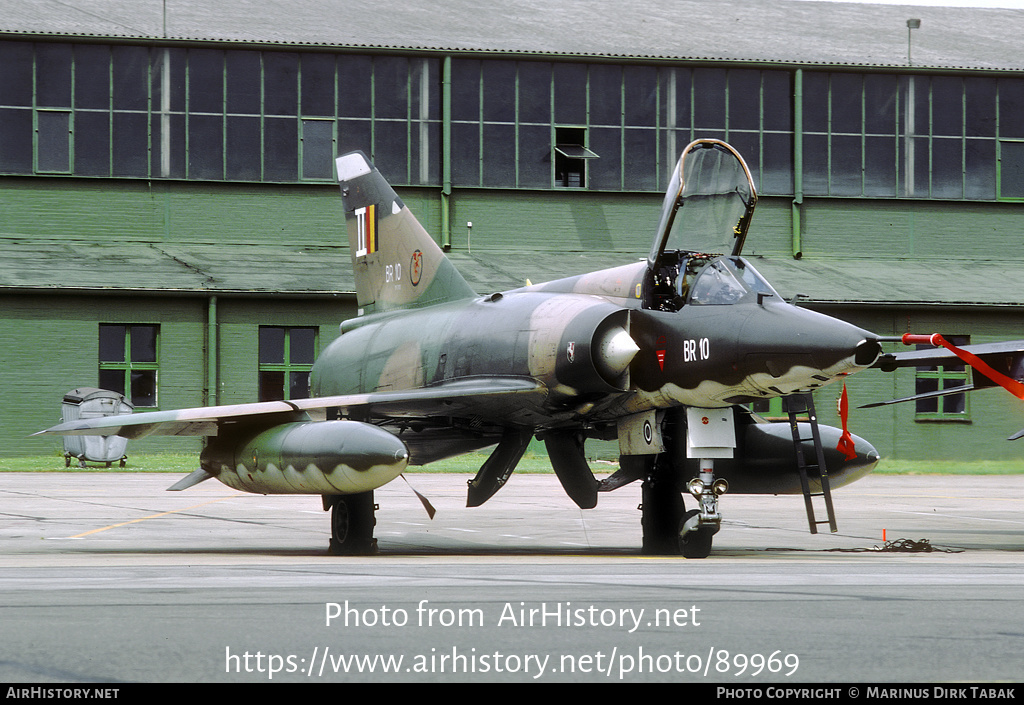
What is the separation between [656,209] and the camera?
132 ft

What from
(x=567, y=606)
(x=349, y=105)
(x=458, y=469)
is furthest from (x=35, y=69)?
(x=567, y=606)

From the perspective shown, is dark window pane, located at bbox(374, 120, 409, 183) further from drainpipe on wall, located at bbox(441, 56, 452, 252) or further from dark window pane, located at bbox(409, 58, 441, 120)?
drainpipe on wall, located at bbox(441, 56, 452, 252)

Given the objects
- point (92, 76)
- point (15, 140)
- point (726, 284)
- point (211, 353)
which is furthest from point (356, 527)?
point (15, 140)

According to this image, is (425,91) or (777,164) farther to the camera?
(777,164)

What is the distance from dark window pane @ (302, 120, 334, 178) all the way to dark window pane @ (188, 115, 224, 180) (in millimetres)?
2461

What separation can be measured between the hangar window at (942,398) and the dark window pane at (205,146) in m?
21.9

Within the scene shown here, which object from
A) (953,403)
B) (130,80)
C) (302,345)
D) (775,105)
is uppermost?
(130,80)

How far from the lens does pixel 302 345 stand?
1455 inches

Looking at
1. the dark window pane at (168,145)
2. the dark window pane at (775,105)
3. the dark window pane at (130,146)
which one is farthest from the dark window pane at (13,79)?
the dark window pane at (775,105)

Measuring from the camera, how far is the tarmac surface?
4.84 meters

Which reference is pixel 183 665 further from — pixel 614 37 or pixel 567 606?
pixel 614 37

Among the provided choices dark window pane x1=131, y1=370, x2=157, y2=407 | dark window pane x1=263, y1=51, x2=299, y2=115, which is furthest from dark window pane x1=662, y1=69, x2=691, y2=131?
dark window pane x1=131, y1=370, x2=157, y2=407

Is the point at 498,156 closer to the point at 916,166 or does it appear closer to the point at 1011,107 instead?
the point at 916,166

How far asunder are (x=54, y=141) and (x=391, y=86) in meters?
10.1
